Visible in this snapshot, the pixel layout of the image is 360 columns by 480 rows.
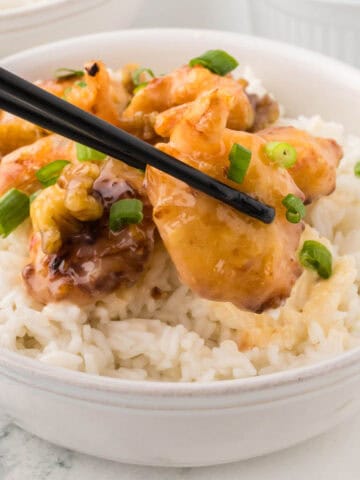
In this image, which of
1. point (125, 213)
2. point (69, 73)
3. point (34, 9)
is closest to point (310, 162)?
point (125, 213)

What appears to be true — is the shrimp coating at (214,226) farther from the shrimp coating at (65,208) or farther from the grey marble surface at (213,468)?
the grey marble surface at (213,468)

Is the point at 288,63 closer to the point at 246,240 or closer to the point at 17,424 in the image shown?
the point at 246,240

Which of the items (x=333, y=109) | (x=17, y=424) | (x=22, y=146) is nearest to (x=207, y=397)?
(x=17, y=424)

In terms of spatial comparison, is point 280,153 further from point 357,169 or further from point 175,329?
point 357,169

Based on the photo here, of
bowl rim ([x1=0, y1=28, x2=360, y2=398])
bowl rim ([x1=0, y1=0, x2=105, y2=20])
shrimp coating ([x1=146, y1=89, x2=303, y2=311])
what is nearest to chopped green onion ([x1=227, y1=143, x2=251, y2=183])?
shrimp coating ([x1=146, y1=89, x2=303, y2=311])

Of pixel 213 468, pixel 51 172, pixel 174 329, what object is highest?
pixel 51 172

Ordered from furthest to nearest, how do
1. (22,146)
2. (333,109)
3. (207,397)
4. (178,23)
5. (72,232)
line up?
1. (178,23)
2. (333,109)
3. (22,146)
4. (72,232)
5. (207,397)
